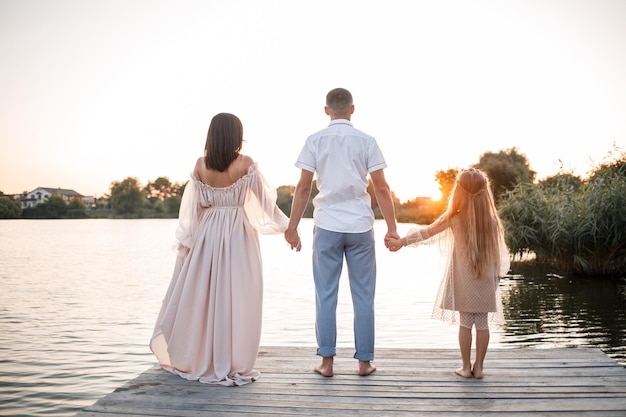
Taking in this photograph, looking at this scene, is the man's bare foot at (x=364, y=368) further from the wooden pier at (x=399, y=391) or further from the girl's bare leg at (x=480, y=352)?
the girl's bare leg at (x=480, y=352)

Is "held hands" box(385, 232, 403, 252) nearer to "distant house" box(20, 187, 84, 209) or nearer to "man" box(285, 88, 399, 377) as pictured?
"man" box(285, 88, 399, 377)

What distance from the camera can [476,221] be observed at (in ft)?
13.8

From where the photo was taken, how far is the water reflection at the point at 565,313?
332 inches

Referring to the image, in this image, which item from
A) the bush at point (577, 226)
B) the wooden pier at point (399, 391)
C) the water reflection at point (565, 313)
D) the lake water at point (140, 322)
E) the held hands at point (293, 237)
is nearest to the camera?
the wooden pier at point (399, 391)

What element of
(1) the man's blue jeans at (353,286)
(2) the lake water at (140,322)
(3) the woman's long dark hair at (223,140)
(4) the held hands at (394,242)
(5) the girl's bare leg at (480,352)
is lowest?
(2) the lake water at (140,322)

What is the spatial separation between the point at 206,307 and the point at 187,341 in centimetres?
30

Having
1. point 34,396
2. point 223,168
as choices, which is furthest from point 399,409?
point 34,396

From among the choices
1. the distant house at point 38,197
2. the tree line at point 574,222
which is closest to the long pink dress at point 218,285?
the tree line at point 574,222

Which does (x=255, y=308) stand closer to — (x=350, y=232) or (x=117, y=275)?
(x=350, y=232)

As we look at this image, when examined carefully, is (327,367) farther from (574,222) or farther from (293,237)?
(574,222)

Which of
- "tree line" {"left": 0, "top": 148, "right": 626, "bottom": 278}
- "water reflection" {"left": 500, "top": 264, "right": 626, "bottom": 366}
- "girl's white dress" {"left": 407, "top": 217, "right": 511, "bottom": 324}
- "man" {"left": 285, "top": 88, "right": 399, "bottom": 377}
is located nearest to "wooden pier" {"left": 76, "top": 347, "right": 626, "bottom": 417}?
"man" {"left": 285, "top": 88, "right": 399, "bottom": 377}

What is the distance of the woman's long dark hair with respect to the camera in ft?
14.1

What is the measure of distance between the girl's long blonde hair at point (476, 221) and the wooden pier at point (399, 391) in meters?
0.87

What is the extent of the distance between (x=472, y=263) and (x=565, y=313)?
7715mm
